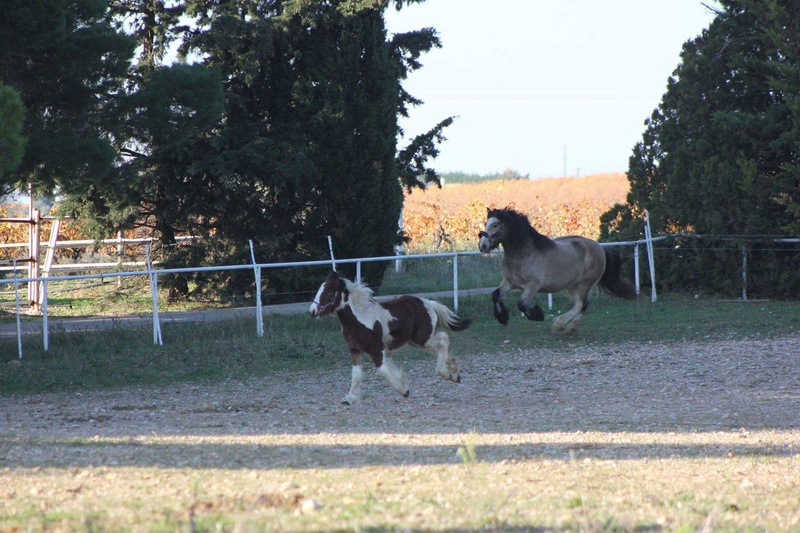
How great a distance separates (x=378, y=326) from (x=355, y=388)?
74cm

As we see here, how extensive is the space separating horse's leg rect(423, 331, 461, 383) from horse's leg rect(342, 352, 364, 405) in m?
0.93

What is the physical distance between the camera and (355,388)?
34.4 ft

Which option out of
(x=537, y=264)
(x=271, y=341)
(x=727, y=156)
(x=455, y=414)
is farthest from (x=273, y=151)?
(x=455, y=414)

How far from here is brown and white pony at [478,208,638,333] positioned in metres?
15.1

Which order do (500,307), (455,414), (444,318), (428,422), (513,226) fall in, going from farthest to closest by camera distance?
(513,226) < (500,307) < (444,318) < (455,414) < (428,422)

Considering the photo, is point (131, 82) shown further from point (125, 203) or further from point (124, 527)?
point (124, 527)

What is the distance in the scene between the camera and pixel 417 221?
3469 cm

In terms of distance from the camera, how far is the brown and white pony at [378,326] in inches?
405

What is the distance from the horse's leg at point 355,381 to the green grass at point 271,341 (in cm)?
308

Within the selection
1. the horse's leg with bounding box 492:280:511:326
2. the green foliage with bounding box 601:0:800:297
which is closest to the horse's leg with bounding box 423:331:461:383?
the horse's leg with bounding box 492:280:511:326

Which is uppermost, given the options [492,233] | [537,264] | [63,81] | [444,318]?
[63,81]

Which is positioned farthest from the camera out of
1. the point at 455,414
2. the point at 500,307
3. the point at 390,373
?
the point at 500,307

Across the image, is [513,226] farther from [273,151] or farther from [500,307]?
[273,151]

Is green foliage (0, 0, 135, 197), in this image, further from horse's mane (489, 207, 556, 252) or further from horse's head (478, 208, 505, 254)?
horse's mane (489, 207, 556, 252)
